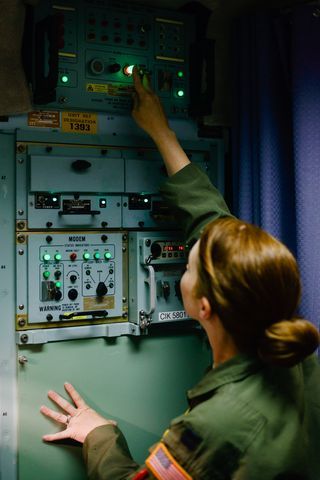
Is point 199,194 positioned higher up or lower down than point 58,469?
higher up

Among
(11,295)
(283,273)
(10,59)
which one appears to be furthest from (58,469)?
(10,59)

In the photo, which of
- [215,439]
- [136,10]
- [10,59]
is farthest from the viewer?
[136,10]

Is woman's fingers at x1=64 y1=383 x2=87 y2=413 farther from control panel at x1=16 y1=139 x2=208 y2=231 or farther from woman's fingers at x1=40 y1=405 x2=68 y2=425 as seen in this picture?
control panel at x1=16 y1=139 x2=208 y2=231

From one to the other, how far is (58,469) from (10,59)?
6.40ft

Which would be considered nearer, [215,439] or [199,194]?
[215,439]

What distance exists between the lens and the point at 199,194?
2836 millimetres

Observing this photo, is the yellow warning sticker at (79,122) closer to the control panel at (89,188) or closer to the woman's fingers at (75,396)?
the control panel at (89,188)

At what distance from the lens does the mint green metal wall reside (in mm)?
2902

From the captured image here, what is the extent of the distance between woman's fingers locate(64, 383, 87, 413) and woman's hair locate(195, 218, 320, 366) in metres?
1.19

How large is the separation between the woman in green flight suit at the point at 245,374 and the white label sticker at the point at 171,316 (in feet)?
3.03

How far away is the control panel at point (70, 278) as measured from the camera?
288 centimetres

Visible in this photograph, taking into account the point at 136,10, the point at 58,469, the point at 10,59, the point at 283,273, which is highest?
the point at 136,10

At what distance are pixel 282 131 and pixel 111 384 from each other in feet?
5.08

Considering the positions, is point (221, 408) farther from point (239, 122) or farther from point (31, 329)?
point (239, 122)
